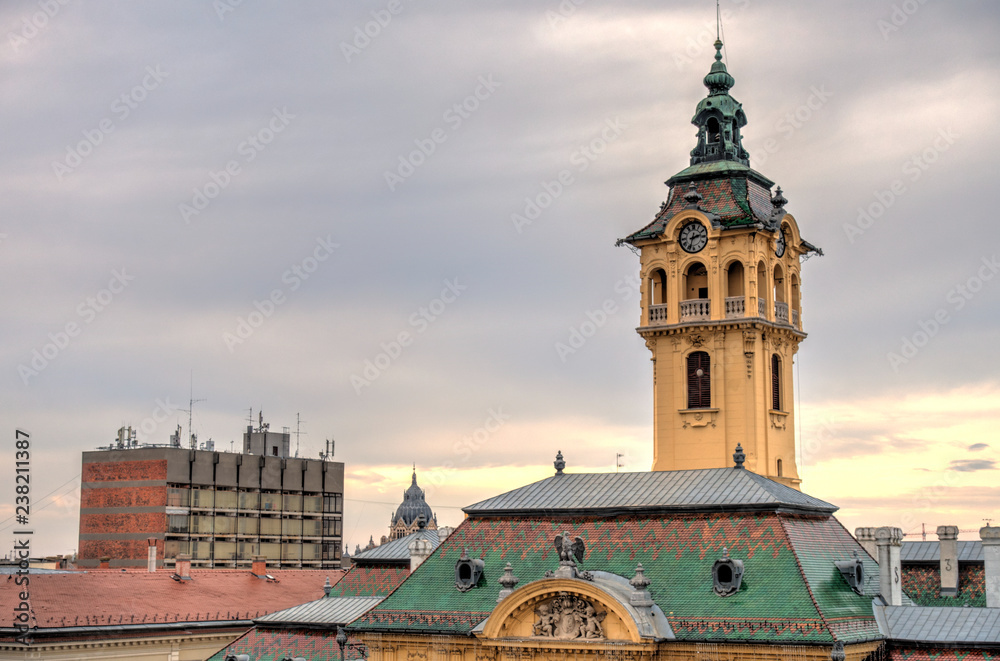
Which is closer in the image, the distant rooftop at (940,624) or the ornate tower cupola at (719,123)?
the distant rooftop at (940,624)

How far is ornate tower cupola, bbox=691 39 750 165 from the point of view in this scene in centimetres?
9012

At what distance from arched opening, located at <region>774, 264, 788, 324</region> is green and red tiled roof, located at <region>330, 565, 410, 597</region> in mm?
29260

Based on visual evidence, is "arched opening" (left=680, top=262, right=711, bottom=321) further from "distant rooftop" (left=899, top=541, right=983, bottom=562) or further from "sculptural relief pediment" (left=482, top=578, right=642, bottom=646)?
"sculptural relief pediment" (left=482, top=578, right=642, bottom=646)

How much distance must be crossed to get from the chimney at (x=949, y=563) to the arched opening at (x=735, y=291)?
20.8 meters

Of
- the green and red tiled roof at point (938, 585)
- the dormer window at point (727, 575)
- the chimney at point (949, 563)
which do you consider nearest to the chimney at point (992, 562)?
the green and red tiled roof at point (938, 585)

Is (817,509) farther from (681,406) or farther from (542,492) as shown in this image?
(681,406)

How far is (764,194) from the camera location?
89938mm

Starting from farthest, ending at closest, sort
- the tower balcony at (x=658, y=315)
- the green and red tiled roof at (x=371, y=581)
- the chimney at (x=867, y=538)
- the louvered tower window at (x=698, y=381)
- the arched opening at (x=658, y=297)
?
the arched opening at (x=658, y=297) → the tower balcony at (x=658, y=315) → the louvered tower window at (x=698, y=381) → the green and red tiled roof at (x=371, y=581) → the chimney at (x=867, y=538)

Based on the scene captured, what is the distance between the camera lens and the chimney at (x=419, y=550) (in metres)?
78.4

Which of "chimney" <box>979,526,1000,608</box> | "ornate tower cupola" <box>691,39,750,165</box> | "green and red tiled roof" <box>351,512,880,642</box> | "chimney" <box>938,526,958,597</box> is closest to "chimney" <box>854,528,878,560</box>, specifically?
"chimney" <box>938,526,958,597</box>

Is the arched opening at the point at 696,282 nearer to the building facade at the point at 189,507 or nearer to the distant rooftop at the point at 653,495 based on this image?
the distant rooftop at the point at 653,495

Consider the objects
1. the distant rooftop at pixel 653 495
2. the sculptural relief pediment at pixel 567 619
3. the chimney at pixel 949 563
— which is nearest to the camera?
the sculptural relief pediment at pixel 567 619

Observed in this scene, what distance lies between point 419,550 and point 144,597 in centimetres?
2350

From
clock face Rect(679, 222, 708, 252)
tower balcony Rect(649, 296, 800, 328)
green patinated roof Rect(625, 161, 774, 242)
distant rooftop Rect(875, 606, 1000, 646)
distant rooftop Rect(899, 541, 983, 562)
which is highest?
green patinated roof Rect(625, 161, 774, 242)
